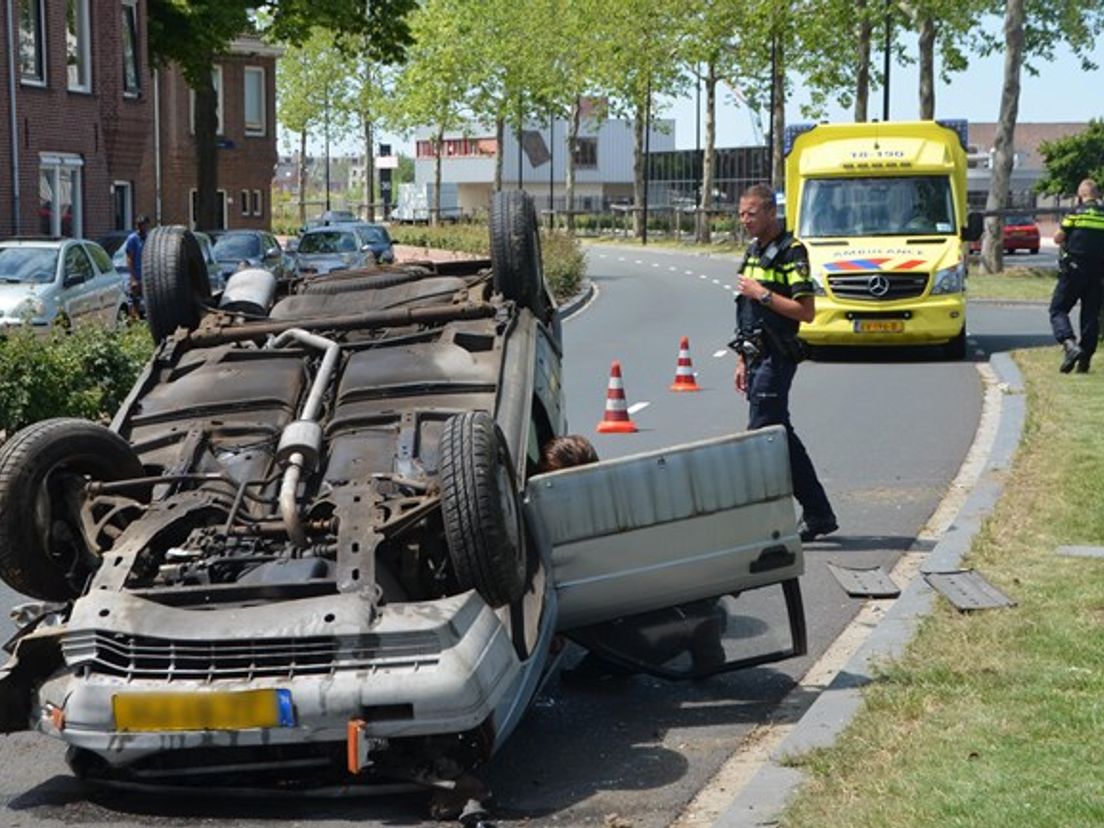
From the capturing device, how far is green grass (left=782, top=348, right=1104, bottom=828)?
578cm

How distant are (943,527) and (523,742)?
512 centimetres

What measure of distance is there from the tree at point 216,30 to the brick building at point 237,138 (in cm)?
1499

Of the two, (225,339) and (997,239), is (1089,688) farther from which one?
(997,239)

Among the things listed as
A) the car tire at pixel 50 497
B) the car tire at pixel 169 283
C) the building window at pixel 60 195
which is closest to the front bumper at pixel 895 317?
the car tire at pixel 169 283

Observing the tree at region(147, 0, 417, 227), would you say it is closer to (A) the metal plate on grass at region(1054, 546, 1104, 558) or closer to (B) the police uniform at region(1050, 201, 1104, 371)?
(B) the police uniform at region(1050, 201, 1104, 371)

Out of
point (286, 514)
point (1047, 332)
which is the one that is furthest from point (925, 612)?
point (1047, 332)

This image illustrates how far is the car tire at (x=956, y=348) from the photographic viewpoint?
948 inches

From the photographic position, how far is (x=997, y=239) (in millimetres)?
45875

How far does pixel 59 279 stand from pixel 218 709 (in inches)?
776

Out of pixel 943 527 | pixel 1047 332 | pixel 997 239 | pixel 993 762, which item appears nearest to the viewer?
pixel 993 762

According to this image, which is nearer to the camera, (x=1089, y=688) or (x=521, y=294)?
(x=1089, y=688)

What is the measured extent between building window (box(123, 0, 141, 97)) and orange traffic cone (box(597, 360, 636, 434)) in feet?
89.3

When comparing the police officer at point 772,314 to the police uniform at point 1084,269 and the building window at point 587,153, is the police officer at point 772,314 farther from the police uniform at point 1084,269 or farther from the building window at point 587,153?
the building window at point 587,153

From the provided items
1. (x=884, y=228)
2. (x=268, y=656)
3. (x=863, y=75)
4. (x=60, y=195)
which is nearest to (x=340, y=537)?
(x=268, y=656)
